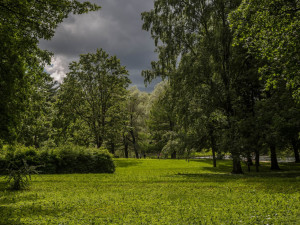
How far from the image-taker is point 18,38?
10258 mm

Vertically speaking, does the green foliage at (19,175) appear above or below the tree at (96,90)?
below

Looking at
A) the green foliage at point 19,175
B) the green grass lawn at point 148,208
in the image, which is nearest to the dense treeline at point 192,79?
the green foliage at point 19,175

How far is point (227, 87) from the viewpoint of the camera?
799 inches

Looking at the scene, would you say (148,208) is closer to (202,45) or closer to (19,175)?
(19,175)

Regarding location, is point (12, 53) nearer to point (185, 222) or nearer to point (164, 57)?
point (185, 222)

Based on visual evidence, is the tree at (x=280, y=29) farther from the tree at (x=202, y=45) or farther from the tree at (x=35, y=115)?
the tree at (x=35, y=115)

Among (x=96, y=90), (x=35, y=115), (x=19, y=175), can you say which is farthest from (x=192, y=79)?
(x=96, y=90)

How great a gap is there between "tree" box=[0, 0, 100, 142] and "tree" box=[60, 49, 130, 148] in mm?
24465

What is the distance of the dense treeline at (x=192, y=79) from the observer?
10.5 metres

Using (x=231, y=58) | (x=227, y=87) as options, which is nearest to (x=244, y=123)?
(x=227, y=87)

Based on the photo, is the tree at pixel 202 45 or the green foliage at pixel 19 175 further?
the tree at pixel 202 45

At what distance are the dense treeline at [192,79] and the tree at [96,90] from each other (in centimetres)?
15

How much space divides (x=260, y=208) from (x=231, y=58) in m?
15.4

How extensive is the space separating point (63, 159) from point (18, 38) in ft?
42.3
